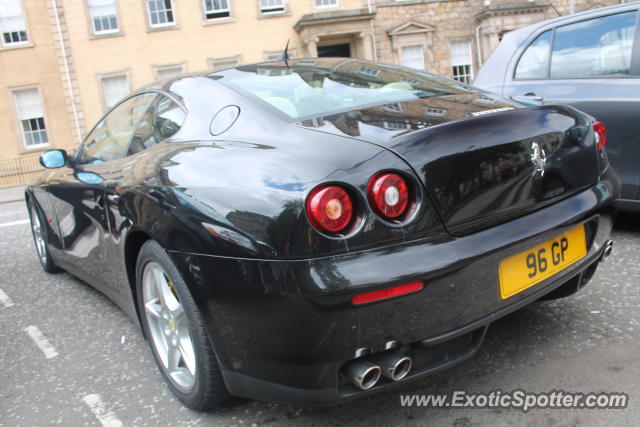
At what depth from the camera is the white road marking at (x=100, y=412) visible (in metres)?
2.26

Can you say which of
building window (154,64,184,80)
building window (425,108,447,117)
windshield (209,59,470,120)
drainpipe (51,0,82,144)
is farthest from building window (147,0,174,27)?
building window (425,108,447,117)

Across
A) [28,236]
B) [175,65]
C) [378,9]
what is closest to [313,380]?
[28,236]

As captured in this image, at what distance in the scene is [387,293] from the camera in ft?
5.44

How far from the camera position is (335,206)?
168 cm

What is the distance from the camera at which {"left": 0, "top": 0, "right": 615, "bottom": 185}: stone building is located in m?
21.1

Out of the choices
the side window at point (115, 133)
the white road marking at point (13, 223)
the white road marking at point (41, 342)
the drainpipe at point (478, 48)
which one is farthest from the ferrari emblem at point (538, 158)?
the drainpipe at point (478, 48)

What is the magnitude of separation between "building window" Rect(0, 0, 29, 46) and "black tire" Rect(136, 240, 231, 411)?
2290cm

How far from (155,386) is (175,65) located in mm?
20931

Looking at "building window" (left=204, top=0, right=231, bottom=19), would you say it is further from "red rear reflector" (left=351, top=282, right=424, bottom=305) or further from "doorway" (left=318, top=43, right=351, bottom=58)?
"red rear reflector" (left=351, top=282, right=424, bottom=305)

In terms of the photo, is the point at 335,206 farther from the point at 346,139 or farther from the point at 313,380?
the point at 313,380

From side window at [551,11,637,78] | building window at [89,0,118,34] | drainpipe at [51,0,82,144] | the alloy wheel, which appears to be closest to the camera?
the alloy wheel

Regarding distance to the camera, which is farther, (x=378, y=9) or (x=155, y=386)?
(x=378, y=9)

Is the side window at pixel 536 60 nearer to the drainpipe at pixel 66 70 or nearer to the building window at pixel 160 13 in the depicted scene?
Answer: the building window at pixel 160 13

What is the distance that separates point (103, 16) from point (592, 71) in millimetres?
20906
